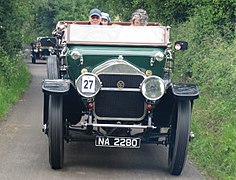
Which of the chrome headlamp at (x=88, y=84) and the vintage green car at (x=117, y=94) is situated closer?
the chrome headlamp at (x=88, y=84)

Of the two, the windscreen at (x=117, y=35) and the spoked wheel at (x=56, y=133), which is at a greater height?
the windscreen at (x=117, y=35)

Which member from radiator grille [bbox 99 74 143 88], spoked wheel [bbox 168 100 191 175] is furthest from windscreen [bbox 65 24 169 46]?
spoked wheel [bbox 168 100 191 175]

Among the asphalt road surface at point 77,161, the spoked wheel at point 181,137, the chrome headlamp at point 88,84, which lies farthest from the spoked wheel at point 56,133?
the spoked wheel at point 181,137

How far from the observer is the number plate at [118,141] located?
892 centimetres

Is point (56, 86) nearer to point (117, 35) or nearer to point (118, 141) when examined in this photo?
point (118, 141)

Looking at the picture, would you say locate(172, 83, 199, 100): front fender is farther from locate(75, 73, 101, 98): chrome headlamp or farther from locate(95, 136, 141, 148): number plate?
locate(75, 73, 101, 98): chrome headlamp

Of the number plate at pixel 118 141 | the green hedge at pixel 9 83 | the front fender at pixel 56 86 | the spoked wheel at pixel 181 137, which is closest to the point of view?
the front fender at pixel 56 86

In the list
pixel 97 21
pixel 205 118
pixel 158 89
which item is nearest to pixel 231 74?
pixel 205 118

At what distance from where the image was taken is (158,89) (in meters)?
8.73

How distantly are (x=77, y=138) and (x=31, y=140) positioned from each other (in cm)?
212

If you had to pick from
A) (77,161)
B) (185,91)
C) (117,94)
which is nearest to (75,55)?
(117,94)

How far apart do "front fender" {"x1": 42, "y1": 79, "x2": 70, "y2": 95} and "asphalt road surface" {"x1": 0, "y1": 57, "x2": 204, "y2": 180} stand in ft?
3.69

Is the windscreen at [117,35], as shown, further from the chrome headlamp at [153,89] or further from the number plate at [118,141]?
the number plate at [118,141]

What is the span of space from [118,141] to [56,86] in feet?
3.87
